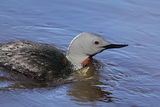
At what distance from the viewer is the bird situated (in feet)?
24.9

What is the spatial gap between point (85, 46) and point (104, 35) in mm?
1760

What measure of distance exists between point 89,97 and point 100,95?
195mm

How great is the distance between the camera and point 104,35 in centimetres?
973

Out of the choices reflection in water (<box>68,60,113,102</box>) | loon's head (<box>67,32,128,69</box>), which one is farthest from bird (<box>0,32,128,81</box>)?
reflection in water (<box>68,60,113,102</box>)

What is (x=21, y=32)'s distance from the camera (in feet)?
31.0

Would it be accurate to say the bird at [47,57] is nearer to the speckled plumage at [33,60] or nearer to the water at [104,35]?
the speckled plumage at [33,60]

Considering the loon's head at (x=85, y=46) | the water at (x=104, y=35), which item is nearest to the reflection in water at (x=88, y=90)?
the water at (x=104, y=35)

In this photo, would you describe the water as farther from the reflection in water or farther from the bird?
the bird

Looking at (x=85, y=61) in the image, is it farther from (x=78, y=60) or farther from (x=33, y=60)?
(x=33, y=60)

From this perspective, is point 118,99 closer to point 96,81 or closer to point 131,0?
point 96,81

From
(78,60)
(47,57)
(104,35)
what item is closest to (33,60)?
(47,57)

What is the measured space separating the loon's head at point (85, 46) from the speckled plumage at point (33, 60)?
0.28 m

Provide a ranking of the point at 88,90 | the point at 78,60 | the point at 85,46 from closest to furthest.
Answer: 1. the point at 88,90
2. the point at 85,46
3. the point at 78,60

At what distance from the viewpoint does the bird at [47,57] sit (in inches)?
299
